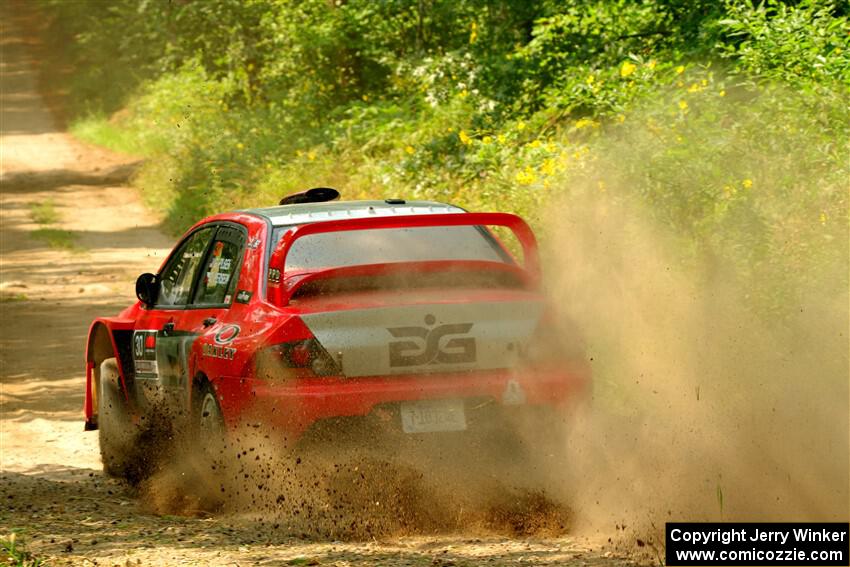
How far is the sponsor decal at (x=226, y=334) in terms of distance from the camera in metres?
6.95

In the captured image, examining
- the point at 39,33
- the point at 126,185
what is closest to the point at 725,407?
the point at 126,185

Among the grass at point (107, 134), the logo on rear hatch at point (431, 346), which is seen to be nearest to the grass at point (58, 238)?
the grass at point (107, 134)

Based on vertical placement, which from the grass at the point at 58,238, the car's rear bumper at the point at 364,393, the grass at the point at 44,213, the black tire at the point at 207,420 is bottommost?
the grass at the point at 58,238

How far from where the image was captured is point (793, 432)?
23.3ft

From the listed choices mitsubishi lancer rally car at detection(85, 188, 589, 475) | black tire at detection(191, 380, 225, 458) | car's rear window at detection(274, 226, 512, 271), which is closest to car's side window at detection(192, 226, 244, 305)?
mitsubishi lancer rally car at detection(85, 188, 589, 475)

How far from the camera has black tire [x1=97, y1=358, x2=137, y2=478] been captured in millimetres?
8570

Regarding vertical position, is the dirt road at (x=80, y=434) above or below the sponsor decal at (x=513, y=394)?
below

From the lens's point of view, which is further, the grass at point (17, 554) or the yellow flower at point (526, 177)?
the yellow flower at point (526, 177)

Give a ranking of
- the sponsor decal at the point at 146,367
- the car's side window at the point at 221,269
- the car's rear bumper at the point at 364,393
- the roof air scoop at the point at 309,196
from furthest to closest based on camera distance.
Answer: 1. the roof air scoop at the point at 309,196
2. the sponsor decal at the point at 146,367
3. the car's side window at the point at 221,269
4. the car's rear bumper at the point at 364,393

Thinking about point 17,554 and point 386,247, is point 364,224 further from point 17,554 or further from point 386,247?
point 17,554

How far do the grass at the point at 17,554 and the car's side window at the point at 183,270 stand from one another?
8.38 ft

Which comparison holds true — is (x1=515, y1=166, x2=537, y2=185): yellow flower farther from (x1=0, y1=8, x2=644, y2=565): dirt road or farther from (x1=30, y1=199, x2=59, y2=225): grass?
(x1=30, y1=199, x2=59, y2=225): grass

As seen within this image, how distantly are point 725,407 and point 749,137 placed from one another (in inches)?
134

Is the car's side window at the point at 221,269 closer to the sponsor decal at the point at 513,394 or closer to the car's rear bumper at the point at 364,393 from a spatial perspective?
the car's rear bumper at the point at 364,393
